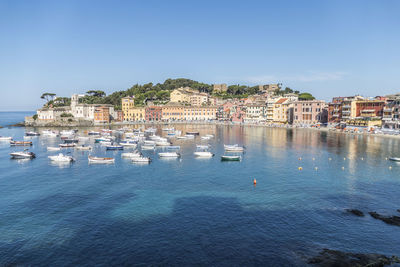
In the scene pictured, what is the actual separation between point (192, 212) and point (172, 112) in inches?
5433

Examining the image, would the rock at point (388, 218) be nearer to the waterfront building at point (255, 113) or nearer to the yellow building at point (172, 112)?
the waterfront building at point (255, 113)

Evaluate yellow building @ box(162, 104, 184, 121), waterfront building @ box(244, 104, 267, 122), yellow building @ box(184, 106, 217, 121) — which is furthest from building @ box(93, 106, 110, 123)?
waterfront building @ box(244, 104, 267, 122)

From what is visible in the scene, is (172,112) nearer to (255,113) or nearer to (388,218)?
(255,113)

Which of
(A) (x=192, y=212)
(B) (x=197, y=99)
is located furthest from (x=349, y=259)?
(B) (x=197, y=99)

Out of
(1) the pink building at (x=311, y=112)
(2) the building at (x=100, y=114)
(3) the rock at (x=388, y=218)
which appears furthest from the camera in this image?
(2) the building at (x=100, y=114)

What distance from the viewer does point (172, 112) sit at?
165 meters

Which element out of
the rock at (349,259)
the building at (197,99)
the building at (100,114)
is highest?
the building at (197,99)

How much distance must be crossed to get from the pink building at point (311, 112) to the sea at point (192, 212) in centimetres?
7776

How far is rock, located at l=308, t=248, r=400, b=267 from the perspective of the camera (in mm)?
20359

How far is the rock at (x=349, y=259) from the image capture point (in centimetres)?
2036

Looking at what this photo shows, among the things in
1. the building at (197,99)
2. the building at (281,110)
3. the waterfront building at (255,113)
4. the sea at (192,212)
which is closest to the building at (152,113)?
the building at (197,99)

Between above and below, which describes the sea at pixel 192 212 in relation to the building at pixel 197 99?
below

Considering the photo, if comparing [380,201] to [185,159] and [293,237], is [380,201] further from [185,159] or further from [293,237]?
[185,159]

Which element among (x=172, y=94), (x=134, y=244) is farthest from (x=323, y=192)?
(x=172, y=94)
